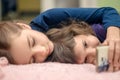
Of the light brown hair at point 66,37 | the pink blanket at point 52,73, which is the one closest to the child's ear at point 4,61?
the pink blanket at point 52,73

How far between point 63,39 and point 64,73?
0.26 m

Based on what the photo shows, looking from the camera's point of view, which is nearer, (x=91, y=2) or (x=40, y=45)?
(x=40, y=45)

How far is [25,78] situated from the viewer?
78 centimetres

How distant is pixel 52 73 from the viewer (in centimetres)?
80

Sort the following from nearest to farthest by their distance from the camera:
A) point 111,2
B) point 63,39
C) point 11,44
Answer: point 11,44, point 63,39, point 111,2

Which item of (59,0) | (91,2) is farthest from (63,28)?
(59,0)

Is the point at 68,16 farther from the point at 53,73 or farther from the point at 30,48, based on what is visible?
the point at 53,73

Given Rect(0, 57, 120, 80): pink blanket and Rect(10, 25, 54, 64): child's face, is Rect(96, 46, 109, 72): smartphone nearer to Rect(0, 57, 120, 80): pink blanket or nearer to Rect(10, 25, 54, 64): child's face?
Rect(0, 57, 120, 80): pink blanket

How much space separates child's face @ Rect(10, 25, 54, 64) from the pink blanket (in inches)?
2.5

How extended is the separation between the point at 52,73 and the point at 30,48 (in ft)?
0.54

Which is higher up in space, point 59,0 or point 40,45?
point 40,45

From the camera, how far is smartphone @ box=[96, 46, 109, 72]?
789 mm

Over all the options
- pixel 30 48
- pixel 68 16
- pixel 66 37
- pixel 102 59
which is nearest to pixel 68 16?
pixel 68 16

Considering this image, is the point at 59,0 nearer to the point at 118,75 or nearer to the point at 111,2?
the point at 111,2
